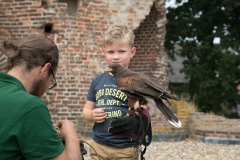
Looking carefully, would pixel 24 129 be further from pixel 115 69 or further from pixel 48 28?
pixel 48 28

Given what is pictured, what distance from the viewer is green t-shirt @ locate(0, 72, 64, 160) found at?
1.77m

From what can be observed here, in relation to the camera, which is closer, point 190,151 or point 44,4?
point 190,151

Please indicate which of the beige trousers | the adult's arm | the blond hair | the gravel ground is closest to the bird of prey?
the blond hair

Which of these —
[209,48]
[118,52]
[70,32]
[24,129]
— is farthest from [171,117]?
[209,48]

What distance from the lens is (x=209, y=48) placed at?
53.3 ft

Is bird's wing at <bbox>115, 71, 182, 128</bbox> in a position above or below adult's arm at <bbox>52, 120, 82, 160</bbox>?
above

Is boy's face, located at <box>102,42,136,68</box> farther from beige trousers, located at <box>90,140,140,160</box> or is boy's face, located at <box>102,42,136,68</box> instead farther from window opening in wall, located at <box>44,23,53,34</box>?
window opening in wall, located at <box>44,23,53,34</box>

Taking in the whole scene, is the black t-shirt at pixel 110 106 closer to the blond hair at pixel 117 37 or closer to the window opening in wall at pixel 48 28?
the blond hair at pixel 117 37

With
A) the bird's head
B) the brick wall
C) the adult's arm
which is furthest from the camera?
the brick wall

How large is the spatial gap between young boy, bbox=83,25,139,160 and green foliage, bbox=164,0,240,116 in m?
13.1

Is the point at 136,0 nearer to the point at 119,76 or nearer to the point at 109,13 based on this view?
the point at 109,13

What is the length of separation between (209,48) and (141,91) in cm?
1406

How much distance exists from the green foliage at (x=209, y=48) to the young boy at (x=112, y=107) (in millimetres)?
13149

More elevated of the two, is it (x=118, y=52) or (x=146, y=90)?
(x=118, y=52)
